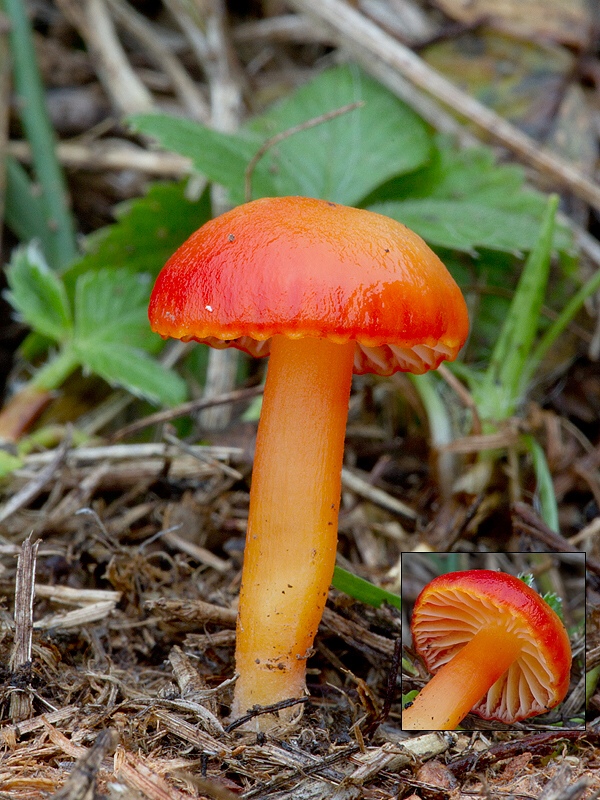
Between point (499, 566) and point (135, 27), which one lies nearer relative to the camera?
point (499, 566)

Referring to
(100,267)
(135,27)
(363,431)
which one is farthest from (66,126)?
(363,431)

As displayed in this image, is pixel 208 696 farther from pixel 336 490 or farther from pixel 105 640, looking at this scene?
pixel 336 490

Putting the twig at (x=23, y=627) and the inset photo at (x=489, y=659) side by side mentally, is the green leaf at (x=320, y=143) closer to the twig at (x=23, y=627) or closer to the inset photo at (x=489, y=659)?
the twig at (x=23, y=627)

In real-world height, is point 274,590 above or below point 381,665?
above

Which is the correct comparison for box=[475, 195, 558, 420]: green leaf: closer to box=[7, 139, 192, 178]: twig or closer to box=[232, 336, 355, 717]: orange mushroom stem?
box=[232, 336, 355, 717]: orange mushroom stem

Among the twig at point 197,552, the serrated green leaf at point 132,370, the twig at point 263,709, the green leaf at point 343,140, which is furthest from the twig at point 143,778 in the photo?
the green leaf at point 343,140

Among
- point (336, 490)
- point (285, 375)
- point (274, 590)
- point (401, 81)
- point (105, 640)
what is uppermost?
point (401, 81)

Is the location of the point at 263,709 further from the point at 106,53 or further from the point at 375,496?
the point at 106,53
